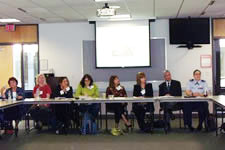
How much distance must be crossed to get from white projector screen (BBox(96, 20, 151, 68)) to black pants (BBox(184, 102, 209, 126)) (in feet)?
7.35

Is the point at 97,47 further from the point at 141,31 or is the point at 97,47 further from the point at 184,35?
the point at 184,35

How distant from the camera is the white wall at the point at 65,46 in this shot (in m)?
9.46

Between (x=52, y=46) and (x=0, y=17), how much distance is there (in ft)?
5.68

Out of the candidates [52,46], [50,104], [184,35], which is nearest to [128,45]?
[184,35]

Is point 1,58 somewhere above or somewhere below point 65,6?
below

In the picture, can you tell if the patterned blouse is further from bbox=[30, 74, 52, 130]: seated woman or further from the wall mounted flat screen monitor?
the wall mounted flat screen monitor

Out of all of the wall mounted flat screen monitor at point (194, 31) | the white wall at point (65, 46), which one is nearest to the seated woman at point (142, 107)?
the wall mounted flat screen monitor at point (194, 31)

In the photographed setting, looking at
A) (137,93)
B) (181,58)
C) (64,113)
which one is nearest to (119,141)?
(137,93)

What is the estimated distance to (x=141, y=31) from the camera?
905cm

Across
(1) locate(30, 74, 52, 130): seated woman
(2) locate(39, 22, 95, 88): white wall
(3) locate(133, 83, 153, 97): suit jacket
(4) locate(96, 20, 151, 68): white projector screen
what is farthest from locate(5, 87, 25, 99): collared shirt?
(4) locate(96, 20, 151, 68): white projector screen

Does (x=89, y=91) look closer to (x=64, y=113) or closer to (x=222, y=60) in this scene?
(x=64, y=113)

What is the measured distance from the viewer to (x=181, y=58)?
9.16m

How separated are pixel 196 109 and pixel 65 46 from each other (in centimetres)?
418

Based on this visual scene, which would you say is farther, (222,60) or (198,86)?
(222,60)
